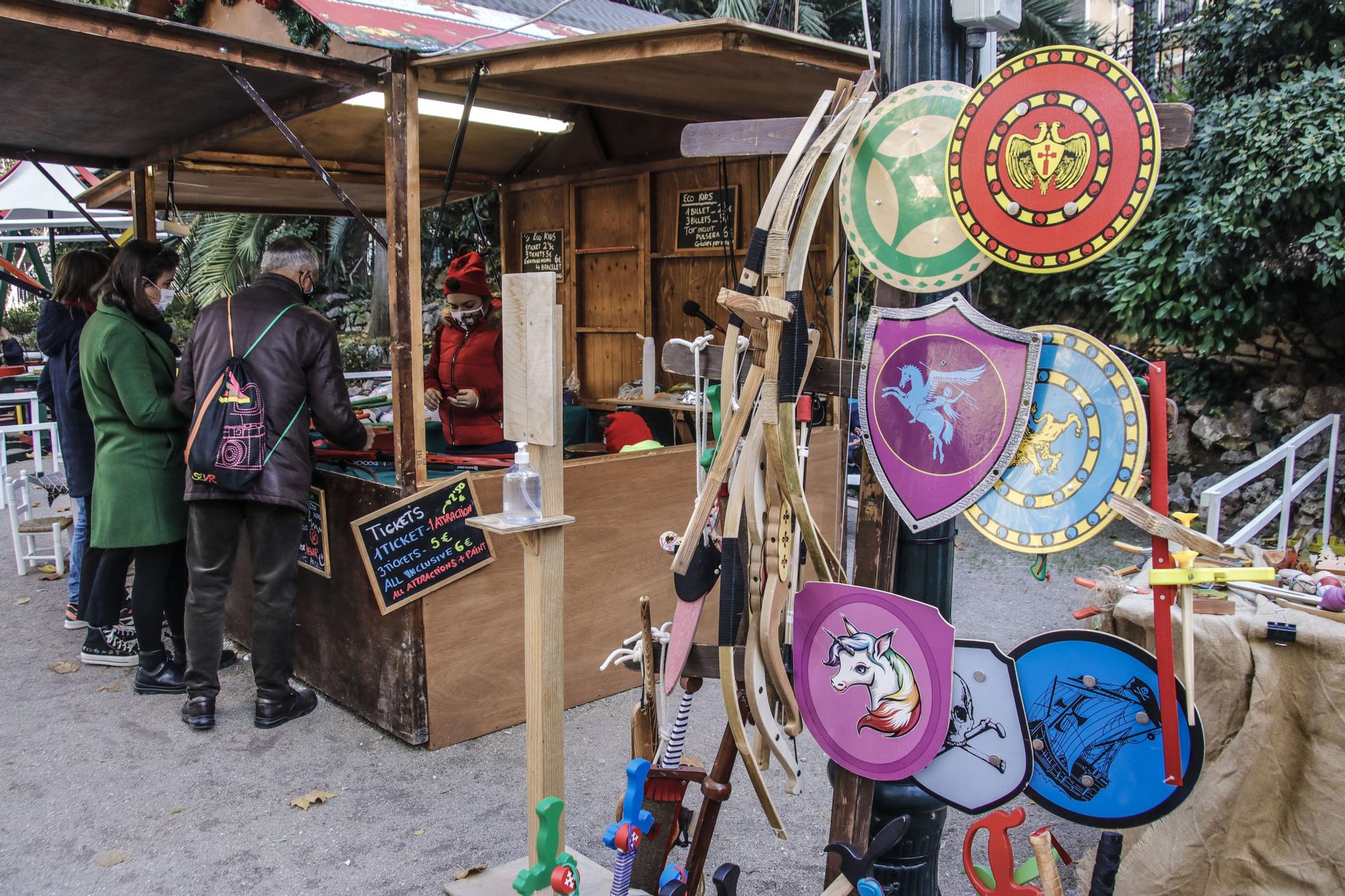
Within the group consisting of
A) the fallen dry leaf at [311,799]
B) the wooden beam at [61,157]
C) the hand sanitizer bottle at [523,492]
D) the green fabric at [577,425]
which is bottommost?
the fallen dry leaf at [311,799]

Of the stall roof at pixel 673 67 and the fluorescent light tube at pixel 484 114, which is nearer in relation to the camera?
the stall roof at pixel 673 67

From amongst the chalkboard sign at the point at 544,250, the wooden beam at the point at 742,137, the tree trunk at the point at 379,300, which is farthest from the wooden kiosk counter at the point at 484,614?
the tree trunk at the point at 379,300

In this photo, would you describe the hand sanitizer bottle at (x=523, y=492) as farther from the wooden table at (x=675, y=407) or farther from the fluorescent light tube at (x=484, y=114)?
the wooden table at (x=675, y=407)

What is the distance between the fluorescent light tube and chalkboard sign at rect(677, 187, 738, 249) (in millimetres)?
843

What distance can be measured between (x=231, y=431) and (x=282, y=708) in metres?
1.16

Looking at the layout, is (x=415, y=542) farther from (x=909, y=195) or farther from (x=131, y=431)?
(x=909, y=195)

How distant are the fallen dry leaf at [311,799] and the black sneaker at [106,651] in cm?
181

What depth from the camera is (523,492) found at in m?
2.21

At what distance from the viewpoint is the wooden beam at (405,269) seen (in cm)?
353

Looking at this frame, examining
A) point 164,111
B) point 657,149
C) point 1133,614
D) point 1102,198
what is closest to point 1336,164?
point 657,149

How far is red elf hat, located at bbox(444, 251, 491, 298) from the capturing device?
4.96 meters

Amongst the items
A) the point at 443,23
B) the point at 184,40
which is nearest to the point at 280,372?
the point at 184,40

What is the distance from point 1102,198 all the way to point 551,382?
116cm

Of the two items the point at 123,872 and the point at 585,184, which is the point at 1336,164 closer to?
the point at 585,184
